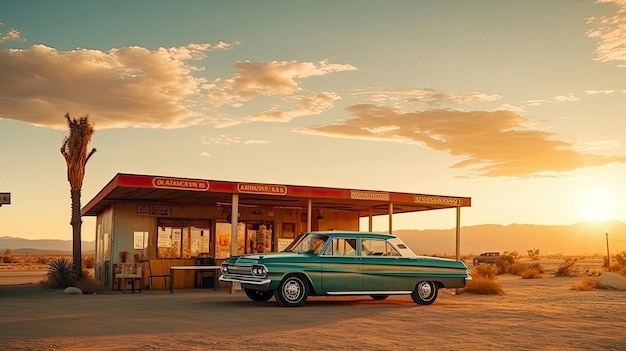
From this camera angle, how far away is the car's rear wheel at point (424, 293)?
1786 cm

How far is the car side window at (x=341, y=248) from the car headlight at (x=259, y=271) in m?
1.54

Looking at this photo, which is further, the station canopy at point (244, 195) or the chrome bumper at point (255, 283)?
the station canopy at point (244, 195)

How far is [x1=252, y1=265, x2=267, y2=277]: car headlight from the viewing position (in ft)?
52.3

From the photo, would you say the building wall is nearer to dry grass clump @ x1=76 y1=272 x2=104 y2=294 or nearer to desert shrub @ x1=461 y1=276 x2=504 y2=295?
dry grass clump @ x1=76 y1=272 x2=104 y2=294

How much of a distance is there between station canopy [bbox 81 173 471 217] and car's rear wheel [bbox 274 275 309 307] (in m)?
5.91

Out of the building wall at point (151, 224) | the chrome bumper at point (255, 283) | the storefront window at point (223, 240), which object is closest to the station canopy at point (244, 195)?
the building wall at point (151, 224)

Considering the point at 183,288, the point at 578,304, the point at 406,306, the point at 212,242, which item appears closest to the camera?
the point at 406,306

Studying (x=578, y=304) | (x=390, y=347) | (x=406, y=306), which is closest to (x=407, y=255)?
(x=406, y=306)

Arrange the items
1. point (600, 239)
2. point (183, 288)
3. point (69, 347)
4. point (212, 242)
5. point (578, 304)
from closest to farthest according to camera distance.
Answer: point (69, 347) < point (578, 304) < point (183, 288) < point (212, 242) < point (600, 239)

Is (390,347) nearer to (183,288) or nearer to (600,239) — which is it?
(183,288)

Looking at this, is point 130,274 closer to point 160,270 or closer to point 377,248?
point 160,270

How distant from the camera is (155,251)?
26078 millimetres

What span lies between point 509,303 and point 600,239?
613 ft

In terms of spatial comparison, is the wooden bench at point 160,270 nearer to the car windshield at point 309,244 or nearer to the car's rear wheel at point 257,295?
the car's rear wheel at point 257,295
